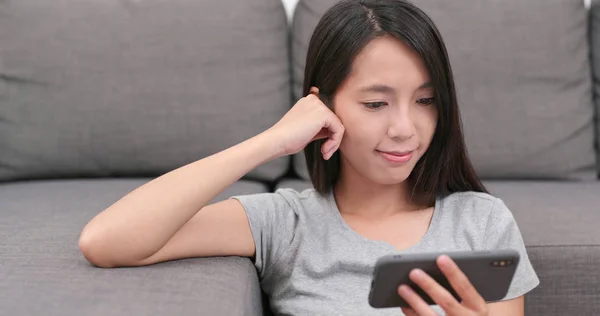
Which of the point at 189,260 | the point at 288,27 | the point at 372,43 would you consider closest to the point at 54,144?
the point at 288,27

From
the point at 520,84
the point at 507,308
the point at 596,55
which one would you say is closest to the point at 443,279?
the point at 507,308

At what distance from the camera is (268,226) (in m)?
1.17

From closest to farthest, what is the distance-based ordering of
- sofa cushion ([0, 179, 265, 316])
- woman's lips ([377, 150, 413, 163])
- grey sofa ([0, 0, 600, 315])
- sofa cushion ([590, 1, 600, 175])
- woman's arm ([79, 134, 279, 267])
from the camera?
1. sofa cushion ([0, 179, 265, 316])
2. woman's arm ([79, 134, 279, 267])
3. woman's lips ([377, 150, 413, 163])
4. grey sofa ([0, 0, 600, 315])
5. sofa cushion ([590, 1, 600, 175])

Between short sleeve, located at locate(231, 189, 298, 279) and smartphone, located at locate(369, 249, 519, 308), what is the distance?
0.26 m

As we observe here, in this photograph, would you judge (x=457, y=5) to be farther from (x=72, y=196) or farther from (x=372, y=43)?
(x=72, y=196)

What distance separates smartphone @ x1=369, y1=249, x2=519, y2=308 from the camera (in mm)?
901

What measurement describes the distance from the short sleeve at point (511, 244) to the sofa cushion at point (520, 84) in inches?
25.7

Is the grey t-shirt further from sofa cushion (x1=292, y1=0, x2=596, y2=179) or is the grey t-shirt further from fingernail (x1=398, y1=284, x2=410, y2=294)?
sofa cushion (x1=292, y1=0, x2=596, y2=179)

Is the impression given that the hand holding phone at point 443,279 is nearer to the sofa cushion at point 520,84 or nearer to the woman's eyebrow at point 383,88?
the woman's eyebrow at point 383,88

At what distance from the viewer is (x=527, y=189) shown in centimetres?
169

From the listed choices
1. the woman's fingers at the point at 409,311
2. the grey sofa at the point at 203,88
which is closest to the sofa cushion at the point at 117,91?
the grey sofa at the point at 203,88

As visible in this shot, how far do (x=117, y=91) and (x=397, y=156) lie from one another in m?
0.89

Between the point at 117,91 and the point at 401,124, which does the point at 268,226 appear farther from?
the point at 117,91

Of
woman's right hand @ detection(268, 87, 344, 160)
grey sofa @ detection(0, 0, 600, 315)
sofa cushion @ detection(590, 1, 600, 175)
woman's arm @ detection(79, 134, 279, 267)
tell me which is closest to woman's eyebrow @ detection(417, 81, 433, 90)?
woman's right hand @ detection(268, 87, 344, 160)
